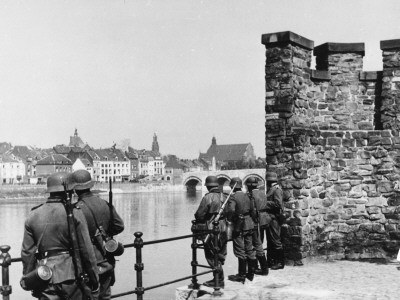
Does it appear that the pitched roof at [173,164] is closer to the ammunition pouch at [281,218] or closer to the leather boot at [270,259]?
the ammunition pouch at [281,218]

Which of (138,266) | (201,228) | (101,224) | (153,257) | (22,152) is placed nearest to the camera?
(101,224)

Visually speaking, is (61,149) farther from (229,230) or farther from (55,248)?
(55,248)

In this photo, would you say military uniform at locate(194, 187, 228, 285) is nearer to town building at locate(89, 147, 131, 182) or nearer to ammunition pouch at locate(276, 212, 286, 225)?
ammunition pouch at locate(276, 212, 286, 225)

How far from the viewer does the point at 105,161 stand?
133 meters

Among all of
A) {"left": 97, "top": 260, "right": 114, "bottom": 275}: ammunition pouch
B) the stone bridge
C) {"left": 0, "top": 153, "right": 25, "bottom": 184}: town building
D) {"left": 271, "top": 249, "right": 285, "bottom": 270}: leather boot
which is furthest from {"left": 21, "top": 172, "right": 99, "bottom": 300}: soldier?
{"left": 0, "top": 153, "right": 25, "bottom": 184}: town building

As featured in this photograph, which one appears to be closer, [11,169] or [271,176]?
[271,176]

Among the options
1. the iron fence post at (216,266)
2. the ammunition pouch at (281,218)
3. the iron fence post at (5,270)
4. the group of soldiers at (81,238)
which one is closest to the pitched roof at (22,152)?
the ammunition pouch at (281,218)

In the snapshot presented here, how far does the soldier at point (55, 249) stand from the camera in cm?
476

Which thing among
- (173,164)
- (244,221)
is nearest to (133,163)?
(173,164)

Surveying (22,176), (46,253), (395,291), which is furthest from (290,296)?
(22,176)

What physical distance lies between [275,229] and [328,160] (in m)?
1.96

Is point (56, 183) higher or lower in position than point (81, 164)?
higher

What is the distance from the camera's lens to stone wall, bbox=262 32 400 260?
1053cm

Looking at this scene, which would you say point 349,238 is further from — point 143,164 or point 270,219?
point 143,164
